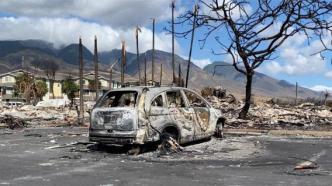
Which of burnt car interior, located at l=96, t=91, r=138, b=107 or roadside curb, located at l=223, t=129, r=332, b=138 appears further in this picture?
roadside curb, located at l=223, t=129, r=332, b=138

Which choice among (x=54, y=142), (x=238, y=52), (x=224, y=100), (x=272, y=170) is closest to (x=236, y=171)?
(x=272, y=170)

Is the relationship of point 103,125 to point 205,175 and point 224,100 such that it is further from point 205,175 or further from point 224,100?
point 224,100

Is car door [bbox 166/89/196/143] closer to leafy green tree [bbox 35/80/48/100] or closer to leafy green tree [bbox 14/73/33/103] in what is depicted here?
leafy green tree [bbox 14/73/33/103]

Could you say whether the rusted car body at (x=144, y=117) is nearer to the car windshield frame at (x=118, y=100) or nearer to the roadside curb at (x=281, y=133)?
the car windshield frame at (x=118, y=100)

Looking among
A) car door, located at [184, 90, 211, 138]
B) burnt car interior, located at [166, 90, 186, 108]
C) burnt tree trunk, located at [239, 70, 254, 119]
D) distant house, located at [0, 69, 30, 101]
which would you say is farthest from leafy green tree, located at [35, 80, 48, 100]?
burnt car interior, located at [166, 90, 186, 108]

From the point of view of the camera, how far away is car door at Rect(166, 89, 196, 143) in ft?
47.5

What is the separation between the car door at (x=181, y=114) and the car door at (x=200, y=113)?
0.82ft

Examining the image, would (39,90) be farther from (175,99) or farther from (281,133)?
(175,99)

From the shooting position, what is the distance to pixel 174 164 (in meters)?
12.1

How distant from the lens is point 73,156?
1358 cm

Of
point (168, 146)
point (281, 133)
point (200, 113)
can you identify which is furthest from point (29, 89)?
point (168, 146)

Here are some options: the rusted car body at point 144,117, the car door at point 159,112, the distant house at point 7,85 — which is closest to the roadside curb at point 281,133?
the rusted car body at point 144,117

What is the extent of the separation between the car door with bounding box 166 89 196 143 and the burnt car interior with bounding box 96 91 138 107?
0.96m

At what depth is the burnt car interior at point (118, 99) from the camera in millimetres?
14312
